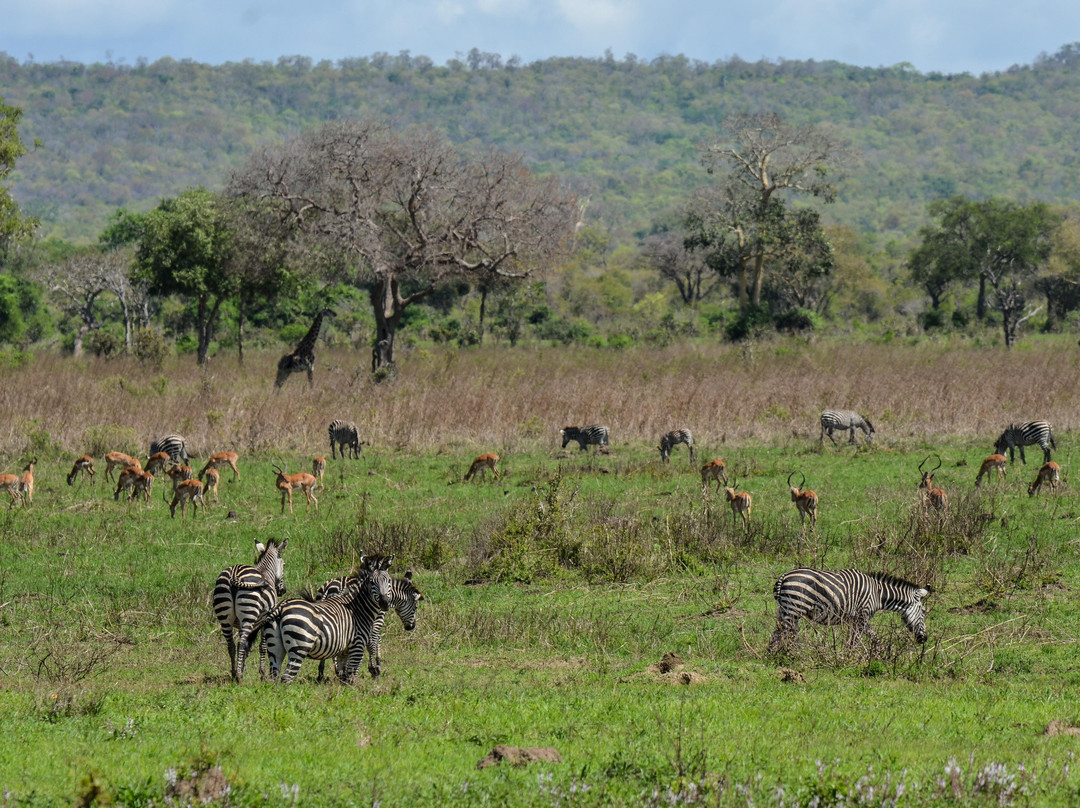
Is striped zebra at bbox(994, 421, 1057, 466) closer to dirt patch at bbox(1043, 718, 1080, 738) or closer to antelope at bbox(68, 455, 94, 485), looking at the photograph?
dirt patch at bbox(1043, 718, 1080, 738)

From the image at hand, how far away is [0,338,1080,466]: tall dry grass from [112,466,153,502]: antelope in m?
4.43

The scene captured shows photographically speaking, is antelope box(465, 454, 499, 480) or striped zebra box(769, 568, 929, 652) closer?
striped zebra box(769, 568, 929, 652)

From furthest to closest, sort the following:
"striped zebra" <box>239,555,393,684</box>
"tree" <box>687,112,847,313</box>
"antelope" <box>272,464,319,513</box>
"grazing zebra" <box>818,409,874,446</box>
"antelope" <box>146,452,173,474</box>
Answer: "tree" <box>687,112,847,313</box>
"grazing zebra" <box>818,409,874,446</box>
"antelope" <box>146,452,173,474</box>
"antelope" <box>272,464,319,513</box>
"striped zebra" <box>239,555,393,684</box>

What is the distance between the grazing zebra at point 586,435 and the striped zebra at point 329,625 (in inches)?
498

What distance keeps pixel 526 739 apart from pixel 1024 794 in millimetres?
2858

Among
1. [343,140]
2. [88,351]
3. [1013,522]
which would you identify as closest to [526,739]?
[1013,522]

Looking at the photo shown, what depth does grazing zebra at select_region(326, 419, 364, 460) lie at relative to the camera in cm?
2164

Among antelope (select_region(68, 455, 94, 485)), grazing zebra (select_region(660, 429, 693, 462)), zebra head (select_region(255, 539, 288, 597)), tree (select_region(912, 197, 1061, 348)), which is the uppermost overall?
tree (select_region(912, 197, 1061, 348))

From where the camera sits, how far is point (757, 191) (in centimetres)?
5156

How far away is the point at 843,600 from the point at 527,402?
16007 millimetres

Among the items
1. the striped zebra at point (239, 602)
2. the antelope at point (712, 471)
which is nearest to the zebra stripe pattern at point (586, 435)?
the antelope at point (712, 471)

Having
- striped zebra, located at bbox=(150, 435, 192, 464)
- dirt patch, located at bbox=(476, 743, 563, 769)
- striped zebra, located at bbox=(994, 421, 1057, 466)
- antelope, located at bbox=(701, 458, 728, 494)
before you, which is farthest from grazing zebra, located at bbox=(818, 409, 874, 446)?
dirt patch, located at bbox=(476, 743, 563, 769)

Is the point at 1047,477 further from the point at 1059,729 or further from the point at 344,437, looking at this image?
the point at 344,437

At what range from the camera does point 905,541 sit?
44.8 ft
